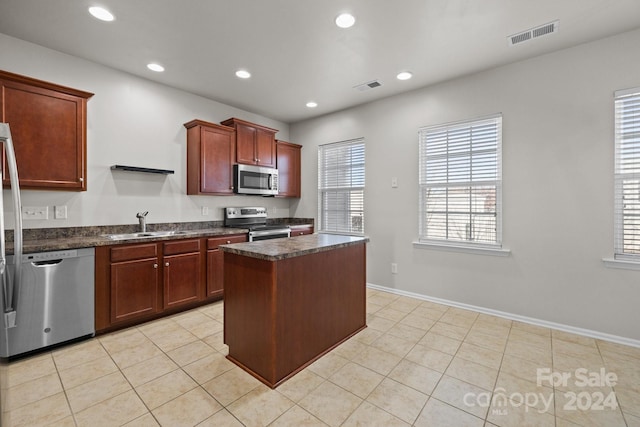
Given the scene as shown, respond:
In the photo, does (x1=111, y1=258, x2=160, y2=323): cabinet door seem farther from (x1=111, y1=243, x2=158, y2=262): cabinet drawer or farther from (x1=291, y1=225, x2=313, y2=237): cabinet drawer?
(x1=291, y1=225, x2=313, y2=237): cabinet drawer

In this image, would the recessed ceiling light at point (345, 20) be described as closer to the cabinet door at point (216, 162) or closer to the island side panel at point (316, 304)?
the island side panel at point (316, 304)

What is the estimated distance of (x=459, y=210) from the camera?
351 cm

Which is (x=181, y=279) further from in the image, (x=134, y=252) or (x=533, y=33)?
(x=533, y=33)

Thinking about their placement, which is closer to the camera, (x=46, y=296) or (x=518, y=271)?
(x=46, y=296)

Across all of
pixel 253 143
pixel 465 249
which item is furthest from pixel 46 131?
pixel 465 249

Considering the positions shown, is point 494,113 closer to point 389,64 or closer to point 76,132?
point 389,64

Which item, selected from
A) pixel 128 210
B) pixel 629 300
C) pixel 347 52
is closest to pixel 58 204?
pixel 128 210

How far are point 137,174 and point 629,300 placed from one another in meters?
5.18

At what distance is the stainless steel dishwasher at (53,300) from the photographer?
2.29 m

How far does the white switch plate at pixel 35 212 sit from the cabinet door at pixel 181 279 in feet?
3.79

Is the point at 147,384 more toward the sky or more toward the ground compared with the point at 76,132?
more toward the ground

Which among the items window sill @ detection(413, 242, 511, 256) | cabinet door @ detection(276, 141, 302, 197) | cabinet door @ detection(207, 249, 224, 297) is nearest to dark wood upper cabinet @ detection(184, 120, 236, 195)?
cabinet door @ detection(207, 249, 224, 297)

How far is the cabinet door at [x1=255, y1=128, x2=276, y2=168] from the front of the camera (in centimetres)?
448

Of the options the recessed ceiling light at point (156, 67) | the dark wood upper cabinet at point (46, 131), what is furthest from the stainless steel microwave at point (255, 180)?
the dark wood upper cabinet at point (46, 131)
